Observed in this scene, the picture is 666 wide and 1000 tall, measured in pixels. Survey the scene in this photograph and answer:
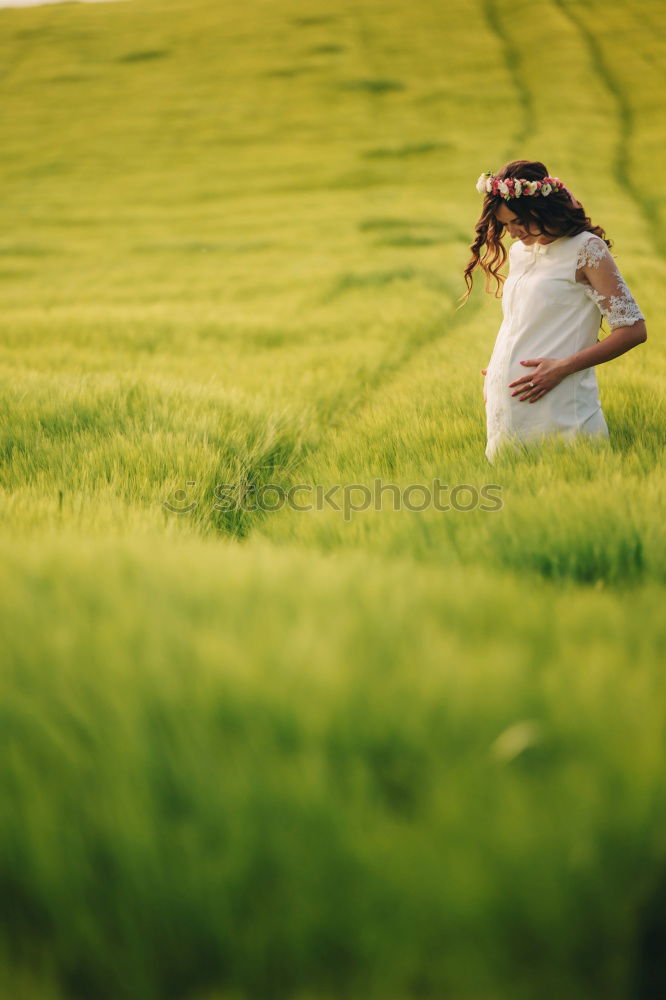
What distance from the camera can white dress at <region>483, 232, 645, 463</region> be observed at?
8.21ft

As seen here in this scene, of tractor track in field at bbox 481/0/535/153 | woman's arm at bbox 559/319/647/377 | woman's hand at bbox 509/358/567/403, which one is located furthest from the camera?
tractor track in field at bbox 481/0/535/153

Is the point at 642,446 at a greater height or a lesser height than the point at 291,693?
lesser

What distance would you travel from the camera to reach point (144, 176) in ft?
50.4

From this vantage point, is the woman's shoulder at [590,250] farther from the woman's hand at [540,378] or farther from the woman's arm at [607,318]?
the woman's hand at [540,378]

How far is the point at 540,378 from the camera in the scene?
2.56m

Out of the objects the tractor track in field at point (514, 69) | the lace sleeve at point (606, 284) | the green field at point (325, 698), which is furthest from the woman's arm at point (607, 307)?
the tractor track in field at point (514, 69)

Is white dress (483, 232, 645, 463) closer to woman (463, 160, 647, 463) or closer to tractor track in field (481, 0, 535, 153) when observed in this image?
woman (463, 160, 647, 463)

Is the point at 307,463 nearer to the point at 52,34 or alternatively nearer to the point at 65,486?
the point at 65,486

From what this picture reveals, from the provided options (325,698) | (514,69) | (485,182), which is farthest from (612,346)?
(514,69)

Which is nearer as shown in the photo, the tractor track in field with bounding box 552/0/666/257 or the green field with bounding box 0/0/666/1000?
the green field with bounding box 0/0/666/1000

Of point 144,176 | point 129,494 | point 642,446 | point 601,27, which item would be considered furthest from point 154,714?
point 601,27

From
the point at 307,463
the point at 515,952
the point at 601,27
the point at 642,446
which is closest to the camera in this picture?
the point at 515,952

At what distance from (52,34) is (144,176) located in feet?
50.9

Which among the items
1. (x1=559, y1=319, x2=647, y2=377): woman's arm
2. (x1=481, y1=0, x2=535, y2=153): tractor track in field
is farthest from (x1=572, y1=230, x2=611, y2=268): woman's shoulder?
(x1=481, y1=0, x2=535, y2=153): tractor track in field
